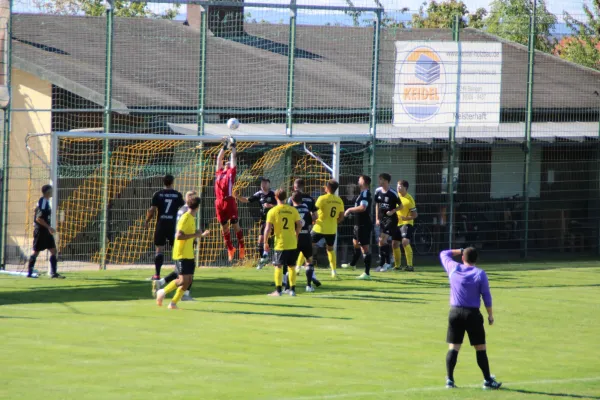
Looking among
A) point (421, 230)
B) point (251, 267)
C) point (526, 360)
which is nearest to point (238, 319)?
point (526, 360)

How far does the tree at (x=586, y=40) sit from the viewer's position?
28517 millimetres

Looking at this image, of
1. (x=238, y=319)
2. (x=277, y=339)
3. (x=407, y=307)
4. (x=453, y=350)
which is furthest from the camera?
(x=407, y=307)

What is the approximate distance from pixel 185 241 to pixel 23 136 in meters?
11.1

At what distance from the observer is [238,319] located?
14844mm

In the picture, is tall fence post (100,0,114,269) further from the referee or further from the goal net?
the referee

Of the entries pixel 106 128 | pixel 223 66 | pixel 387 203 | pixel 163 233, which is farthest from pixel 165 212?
pixel 223 66

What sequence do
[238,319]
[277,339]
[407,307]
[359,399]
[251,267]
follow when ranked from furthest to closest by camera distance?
[251,267] < [407,307] < [238,319] < [277,339] < [359,399]

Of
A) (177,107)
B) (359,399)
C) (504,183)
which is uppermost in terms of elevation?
(177,107)

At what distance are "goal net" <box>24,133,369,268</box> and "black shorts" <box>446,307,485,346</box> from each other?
12226mm

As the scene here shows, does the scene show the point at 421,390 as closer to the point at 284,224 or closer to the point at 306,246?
the point at 284,224

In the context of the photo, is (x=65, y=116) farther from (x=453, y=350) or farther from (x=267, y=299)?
(x=453, y=350)

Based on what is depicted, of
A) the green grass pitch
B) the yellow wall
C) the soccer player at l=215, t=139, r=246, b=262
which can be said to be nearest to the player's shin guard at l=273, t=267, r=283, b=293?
the green grass pitch

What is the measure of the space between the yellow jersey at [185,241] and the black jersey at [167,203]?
3.08 m

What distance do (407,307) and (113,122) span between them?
10.4 meters
